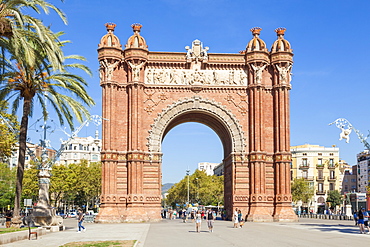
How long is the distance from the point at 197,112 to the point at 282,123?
771cm

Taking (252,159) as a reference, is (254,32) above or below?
above

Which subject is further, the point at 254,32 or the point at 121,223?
the point at 254,32

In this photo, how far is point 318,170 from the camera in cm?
10069

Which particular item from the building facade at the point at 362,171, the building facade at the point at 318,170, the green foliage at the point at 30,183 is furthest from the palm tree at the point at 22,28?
the building facade at the point at 362,171

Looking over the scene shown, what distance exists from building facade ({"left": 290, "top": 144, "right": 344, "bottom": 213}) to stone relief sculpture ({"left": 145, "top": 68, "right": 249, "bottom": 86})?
58301 mm

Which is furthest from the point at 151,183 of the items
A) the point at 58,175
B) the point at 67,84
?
the point at 58,175

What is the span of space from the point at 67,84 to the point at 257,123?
62.2ft

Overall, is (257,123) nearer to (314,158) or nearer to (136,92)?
(136,92)

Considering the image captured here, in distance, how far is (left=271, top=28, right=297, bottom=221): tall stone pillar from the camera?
Result: 1768 inches

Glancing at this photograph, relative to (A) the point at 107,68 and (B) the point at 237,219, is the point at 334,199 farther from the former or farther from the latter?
(B) the point at 237,219

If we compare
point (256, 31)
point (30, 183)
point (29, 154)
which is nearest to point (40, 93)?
point (29, 154)

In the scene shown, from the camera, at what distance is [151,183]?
44938mm

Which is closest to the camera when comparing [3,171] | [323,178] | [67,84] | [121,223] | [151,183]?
[67,84]

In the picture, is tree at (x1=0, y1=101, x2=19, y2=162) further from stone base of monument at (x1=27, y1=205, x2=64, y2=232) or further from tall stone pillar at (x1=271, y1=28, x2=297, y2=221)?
tall stone pillar at (x1=271, y1=28, x2=297, y2=221)
